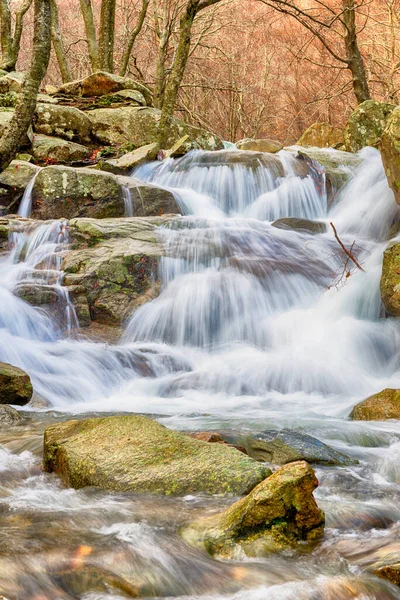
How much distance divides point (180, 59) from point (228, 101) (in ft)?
42.1

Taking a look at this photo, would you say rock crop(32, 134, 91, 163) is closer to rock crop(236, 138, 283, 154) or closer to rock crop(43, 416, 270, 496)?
rock crop(236, 138, 283, 154)

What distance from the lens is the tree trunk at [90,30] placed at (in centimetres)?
1656

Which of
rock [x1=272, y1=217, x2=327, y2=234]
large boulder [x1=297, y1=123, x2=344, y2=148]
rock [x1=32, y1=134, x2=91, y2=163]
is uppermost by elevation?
large boulder [x1=297, y1=123, x2=344, y2=148]

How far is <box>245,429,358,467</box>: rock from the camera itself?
3.90 meters

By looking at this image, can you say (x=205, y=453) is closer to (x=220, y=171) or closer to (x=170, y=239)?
(x=170, y=239)

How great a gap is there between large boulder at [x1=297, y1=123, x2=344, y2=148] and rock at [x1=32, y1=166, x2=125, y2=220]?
26.8 feet

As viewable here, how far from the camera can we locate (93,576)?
2.22 meters

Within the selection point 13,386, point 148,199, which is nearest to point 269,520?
point 13,386

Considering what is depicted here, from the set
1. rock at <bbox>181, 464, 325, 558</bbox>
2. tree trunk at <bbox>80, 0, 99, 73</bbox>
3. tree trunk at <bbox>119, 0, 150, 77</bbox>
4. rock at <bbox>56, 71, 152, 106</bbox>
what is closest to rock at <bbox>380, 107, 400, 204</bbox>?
rock at <bbox>181, 464, 325, 558</bbox>

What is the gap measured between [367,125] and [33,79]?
31.7ft

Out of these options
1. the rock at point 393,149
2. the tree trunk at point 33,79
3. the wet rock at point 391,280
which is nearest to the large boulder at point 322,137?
the rock at point 393,149

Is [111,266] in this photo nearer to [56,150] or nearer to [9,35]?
[56,150]

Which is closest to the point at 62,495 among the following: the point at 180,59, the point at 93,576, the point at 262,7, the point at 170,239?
the point at 93,576

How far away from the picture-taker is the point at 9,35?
640 inches
